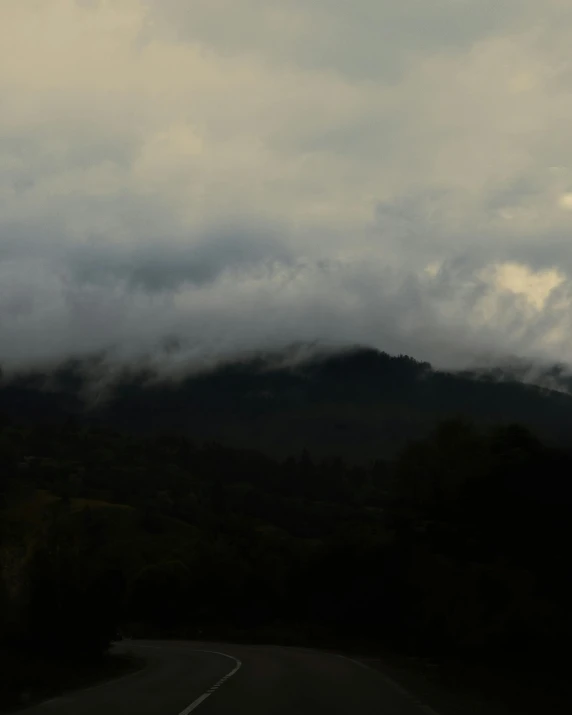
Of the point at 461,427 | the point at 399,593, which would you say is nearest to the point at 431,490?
the point at 461,427

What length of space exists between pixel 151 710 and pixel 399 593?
45146 millimetres

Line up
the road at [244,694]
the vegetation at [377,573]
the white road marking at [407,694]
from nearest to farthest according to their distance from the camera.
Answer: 1. the white road marking at [407,694]
2. the road at [244,694]
3. the vegetation at [377,573]

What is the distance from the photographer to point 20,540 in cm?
4078

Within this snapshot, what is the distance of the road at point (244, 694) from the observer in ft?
60.2

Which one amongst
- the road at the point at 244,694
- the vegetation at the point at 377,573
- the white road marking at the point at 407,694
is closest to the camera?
the white road marking at the point at 407,694

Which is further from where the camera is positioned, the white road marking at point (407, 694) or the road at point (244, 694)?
the road at point (244, 694)

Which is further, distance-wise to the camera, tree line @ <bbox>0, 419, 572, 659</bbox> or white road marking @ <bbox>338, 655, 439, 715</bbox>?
tree line @ <bbox>0, 419, 572, 659</bbox>

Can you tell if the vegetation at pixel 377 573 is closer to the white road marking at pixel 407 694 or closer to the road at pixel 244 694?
the white road marking at pixel 407 694

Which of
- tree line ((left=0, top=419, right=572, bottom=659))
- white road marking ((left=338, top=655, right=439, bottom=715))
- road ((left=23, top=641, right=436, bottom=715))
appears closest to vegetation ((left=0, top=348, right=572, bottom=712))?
tree line ((left=0, top=419, right=572, bottom=659))

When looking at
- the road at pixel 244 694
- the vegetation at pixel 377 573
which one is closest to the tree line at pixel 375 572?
the vegetation at pixel 377 573

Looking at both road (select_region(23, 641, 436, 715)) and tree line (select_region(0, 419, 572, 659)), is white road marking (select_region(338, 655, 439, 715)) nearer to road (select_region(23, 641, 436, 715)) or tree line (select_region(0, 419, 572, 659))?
road (select_region(23, 641, 436, 715))

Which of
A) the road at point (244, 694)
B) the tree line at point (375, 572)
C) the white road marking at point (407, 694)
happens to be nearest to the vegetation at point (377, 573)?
the tree line at point (375, 572)

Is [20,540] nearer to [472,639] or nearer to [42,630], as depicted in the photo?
[42,630]

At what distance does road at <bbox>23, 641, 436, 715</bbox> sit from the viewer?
60.2ft
